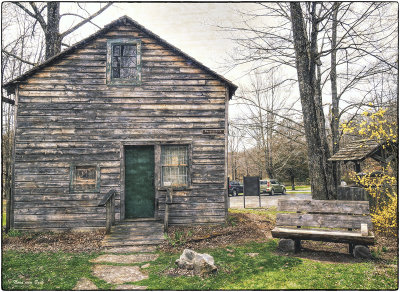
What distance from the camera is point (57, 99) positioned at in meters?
8.63

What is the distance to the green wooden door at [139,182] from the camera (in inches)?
347

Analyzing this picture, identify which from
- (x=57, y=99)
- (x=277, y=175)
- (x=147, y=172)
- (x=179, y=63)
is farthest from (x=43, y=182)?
(x=277, y=175)

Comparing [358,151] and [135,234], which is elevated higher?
[358,151]

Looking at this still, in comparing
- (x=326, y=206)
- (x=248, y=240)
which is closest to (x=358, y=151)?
(x=326, y=206)

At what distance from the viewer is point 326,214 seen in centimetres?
638

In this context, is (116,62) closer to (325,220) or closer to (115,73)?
(115,73)

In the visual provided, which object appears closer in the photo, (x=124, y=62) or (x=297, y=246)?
(x=297, y=246)

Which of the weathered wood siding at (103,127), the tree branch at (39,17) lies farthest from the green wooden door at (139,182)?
the tree branch at (39,17)

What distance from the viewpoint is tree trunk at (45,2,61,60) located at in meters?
12.4

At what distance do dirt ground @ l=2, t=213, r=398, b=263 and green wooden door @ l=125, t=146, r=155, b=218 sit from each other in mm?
1072

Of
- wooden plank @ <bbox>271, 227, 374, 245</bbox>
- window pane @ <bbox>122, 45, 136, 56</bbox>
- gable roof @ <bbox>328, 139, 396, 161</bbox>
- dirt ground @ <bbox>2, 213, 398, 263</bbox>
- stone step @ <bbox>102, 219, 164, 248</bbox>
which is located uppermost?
window pane @ <bbox>122, 45, 136, 56</bbox>

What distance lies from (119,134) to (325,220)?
6310 millimetres

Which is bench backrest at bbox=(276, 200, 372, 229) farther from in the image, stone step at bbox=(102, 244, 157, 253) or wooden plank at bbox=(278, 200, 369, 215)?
stone step at bbox=(102, 244, 157, 253)

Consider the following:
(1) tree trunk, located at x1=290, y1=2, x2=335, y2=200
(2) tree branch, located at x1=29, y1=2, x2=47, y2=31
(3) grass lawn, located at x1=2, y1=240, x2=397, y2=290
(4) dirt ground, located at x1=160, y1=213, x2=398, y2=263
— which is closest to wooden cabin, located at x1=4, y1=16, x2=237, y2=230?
(4) dirt ground, located at x1=160, y1=213, x2=398, y2=263
